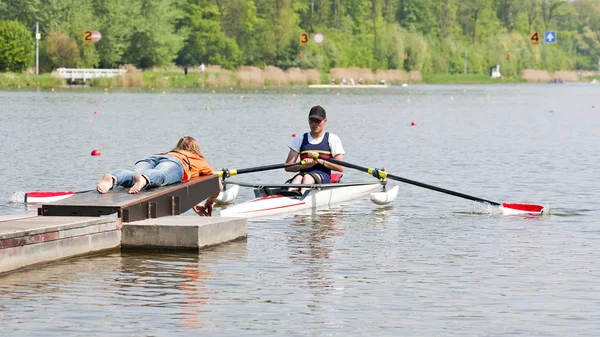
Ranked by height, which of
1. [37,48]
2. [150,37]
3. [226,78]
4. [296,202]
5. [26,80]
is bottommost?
[296,202]

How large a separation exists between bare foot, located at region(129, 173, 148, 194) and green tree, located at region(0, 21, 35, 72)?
8785 cm

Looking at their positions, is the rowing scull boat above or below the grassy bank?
below

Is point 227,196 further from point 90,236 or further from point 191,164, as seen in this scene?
point 90,236

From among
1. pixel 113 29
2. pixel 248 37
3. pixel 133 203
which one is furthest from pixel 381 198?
pixel 248 37

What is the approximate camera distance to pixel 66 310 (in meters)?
11.3

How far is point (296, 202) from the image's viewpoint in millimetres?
19281

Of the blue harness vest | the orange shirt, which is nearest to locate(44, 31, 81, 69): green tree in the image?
the blue harness vest

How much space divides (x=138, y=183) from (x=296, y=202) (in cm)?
448

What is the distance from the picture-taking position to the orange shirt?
1666 cm

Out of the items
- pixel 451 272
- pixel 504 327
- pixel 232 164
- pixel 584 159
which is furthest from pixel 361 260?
pixel 584 159

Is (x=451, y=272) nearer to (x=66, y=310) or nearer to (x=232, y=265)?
(x=232, y=265)

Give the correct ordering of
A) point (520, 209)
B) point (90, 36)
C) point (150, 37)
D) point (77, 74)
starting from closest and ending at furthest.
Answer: point (520, 209)
point (77, 74)
point (90, 36)
point (150, 37)

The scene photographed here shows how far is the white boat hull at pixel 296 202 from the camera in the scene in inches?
724

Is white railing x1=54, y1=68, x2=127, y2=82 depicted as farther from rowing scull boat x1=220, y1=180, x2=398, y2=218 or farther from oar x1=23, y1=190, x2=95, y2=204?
oar x1=23, y1=190, x2=95, y2=204
